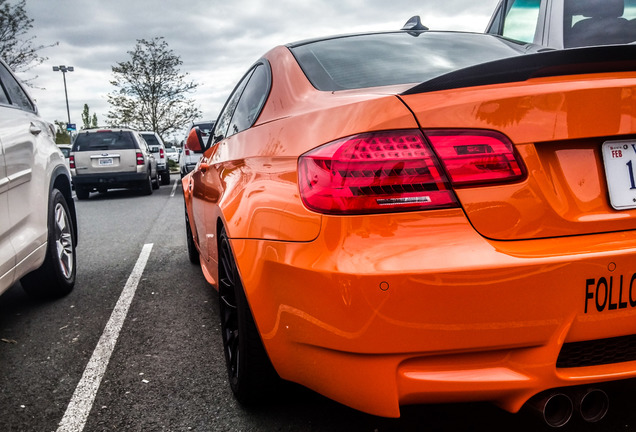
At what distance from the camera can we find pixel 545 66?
1.85m

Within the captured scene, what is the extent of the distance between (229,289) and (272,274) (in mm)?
853

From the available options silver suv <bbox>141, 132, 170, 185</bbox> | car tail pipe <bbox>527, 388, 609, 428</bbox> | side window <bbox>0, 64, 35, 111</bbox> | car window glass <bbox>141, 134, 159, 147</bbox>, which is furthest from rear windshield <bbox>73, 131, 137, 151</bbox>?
car tail pipe <bbox>527, 388, 609, 428</bbox>

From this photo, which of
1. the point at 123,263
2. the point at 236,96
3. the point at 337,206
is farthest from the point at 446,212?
the point at 123,263

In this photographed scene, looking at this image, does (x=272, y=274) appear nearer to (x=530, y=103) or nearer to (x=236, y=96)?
(x=530, y=103)

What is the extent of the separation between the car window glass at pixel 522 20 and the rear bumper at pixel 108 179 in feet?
38.1

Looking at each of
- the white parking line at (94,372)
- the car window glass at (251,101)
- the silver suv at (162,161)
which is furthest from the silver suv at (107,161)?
the car window glass at (251,101)

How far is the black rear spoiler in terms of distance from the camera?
1.85 meters

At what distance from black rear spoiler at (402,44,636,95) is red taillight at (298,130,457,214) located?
23cm

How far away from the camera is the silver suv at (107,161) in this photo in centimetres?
1517

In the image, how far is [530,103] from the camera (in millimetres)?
1798

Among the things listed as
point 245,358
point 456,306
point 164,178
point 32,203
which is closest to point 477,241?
point 456,306

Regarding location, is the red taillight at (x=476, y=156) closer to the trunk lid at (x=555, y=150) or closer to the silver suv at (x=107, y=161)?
the trunk lid at (x=555, y=150)

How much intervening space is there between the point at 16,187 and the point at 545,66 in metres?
3.00

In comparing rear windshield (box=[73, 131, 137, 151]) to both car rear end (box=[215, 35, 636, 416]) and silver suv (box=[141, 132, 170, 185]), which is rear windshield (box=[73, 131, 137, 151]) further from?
car rear end (box=[215, 35, 636, 416])
